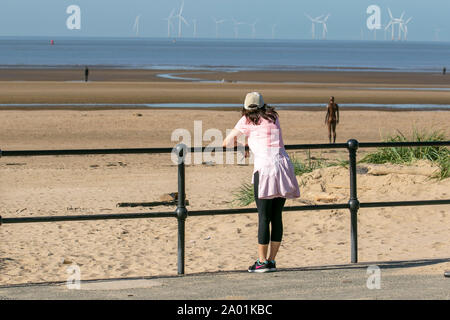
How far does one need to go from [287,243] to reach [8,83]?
1969 inches

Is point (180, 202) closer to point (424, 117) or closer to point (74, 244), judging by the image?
point (74, 244)

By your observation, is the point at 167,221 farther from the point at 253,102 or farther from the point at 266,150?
the point at 253,102

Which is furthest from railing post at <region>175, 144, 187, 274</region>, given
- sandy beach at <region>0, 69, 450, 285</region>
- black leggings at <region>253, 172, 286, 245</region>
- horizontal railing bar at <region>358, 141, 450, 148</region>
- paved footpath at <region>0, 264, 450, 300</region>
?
horizontal railing bar at <region>358, 141, 450, 148</region>

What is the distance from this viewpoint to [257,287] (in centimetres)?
657

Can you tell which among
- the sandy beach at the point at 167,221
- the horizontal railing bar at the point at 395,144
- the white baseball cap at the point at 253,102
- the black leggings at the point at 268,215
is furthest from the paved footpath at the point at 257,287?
the white baseball cap at the point at 253,102

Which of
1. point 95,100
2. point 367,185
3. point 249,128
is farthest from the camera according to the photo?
point 95,100

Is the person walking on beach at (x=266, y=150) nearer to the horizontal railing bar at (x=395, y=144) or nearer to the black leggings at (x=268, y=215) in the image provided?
the black leggings at (x=268, y=215)

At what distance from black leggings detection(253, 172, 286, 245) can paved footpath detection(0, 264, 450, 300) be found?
12.7 inches

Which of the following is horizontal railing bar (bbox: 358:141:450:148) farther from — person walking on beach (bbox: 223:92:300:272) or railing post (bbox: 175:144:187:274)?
railing post (bbox: 175:144:187:274)

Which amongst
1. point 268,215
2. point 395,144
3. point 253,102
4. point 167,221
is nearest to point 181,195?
point 268,215

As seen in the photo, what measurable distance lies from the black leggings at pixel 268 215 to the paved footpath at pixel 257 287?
0.32 m

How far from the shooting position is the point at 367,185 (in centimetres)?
1234
